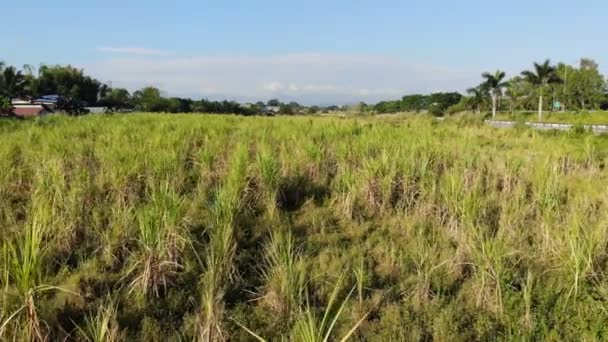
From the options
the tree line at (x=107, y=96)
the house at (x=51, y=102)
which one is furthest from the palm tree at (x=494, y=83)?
the house at (x=51, y=102)

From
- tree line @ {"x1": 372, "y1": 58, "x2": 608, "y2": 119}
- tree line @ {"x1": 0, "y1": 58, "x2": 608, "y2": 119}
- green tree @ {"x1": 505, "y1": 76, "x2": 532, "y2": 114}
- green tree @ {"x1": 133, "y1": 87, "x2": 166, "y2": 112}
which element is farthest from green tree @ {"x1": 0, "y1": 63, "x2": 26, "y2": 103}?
green tree @ {"x1": 505, "y1": 76, "x2": 532, "y2": 114}

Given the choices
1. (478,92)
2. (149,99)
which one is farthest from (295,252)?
(149,99)

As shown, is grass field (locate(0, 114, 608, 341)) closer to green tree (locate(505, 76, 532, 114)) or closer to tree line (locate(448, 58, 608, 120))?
tree line (locate(448, 58, 608, 120))

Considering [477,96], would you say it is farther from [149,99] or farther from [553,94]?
[149,99]

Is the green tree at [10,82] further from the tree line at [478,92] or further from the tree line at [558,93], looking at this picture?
the tree line at [558,93]

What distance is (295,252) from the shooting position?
14.6 feet

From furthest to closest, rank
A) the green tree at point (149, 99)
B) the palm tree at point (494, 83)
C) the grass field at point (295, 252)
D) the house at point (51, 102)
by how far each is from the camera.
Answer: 1. the green tree at point (149, 99)
2. the palm tree at point (494, 83)
3. the house at point (51, 102)
4. the grass field at point (295, 252)

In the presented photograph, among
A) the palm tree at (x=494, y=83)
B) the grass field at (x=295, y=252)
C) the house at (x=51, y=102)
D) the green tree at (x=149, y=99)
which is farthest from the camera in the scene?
the green tree at (x=149, y=99)

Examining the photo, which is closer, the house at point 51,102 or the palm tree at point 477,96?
the house at point 51,102

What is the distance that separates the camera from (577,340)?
3.17 m

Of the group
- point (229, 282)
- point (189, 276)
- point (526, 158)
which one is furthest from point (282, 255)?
point (526, 158)

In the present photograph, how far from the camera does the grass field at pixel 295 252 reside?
10.7 ft

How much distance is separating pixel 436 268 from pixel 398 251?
0.61m

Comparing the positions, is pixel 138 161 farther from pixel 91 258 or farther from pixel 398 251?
pixel 398 251
